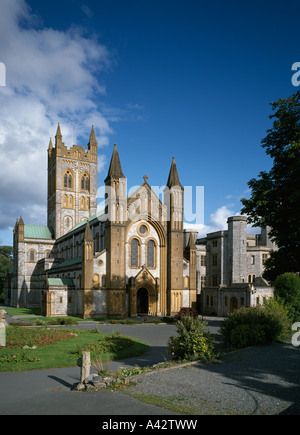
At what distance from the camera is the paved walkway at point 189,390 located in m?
9.57

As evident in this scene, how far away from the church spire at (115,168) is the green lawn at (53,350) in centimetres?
2284

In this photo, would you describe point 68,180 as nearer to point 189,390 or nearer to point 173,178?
point 173,178

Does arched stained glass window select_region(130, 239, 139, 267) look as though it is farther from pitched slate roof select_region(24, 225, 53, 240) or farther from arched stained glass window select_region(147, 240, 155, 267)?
pitched slate roof select_region(24, 225, 53, 240)

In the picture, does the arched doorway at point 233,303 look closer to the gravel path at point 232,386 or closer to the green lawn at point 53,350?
the green lawn at point 53,350

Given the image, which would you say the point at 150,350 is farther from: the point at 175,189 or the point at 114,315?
the point at 175,189

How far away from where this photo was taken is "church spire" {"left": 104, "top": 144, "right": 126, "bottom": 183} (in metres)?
42.8

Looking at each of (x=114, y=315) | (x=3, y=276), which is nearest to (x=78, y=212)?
(x=3, y=276)

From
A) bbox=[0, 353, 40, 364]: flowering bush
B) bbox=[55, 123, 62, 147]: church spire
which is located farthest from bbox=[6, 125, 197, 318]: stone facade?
bbox=[55, 123, 62, 147]: church spire

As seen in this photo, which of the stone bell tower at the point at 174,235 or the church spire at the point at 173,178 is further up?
the church spire at the point at 173,178

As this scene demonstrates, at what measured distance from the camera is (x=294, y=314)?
2477 centimetres

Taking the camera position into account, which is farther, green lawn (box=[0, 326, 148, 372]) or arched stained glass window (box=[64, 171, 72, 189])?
arched stained glass window (box=[64, 171, 72, 189])

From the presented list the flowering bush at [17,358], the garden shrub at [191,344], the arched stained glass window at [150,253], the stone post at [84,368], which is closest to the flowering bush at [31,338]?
the flowering bush at [17,358]

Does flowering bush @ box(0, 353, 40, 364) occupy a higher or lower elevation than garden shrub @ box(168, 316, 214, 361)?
lower

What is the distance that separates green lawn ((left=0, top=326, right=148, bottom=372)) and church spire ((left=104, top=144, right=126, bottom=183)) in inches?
899
